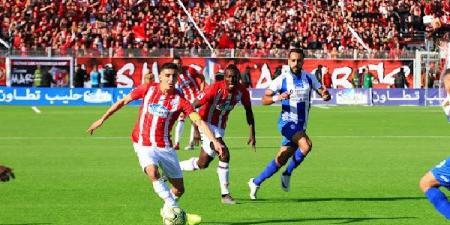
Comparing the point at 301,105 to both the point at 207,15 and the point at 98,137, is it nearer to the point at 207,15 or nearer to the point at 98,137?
the point at 98,137

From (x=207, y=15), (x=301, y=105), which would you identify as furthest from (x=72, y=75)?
(x=301, y=105)

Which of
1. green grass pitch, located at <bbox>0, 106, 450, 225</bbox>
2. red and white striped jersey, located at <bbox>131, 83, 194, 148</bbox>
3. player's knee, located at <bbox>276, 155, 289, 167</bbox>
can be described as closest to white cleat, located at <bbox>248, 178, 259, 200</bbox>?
green grass pitch, located at <bbox>0, 106, 450, 225</bbox>

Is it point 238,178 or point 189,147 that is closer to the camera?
point 238,178

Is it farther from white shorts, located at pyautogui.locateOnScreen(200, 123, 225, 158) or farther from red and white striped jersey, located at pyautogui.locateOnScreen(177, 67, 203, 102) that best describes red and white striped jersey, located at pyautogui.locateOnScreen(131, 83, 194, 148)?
red and white striped jersey, located at pyautogui.locateOnScreen(177, 67, 203, 102)

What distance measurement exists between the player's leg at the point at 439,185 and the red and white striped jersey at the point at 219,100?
485 centimetres

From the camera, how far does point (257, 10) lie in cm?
5272

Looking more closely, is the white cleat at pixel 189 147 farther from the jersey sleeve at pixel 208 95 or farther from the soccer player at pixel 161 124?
the soccer player at pixel 161 124

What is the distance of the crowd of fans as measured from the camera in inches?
1857

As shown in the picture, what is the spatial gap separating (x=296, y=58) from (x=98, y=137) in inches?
523

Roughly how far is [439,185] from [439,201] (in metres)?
0.18

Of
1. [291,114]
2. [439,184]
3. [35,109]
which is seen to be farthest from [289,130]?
[35,109]

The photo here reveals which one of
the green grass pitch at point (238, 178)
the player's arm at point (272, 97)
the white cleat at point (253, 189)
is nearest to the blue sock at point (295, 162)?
the green grass pitch at point (238, 178)

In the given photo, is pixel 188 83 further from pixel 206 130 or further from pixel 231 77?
pixel 206 130

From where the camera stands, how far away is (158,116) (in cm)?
1133
